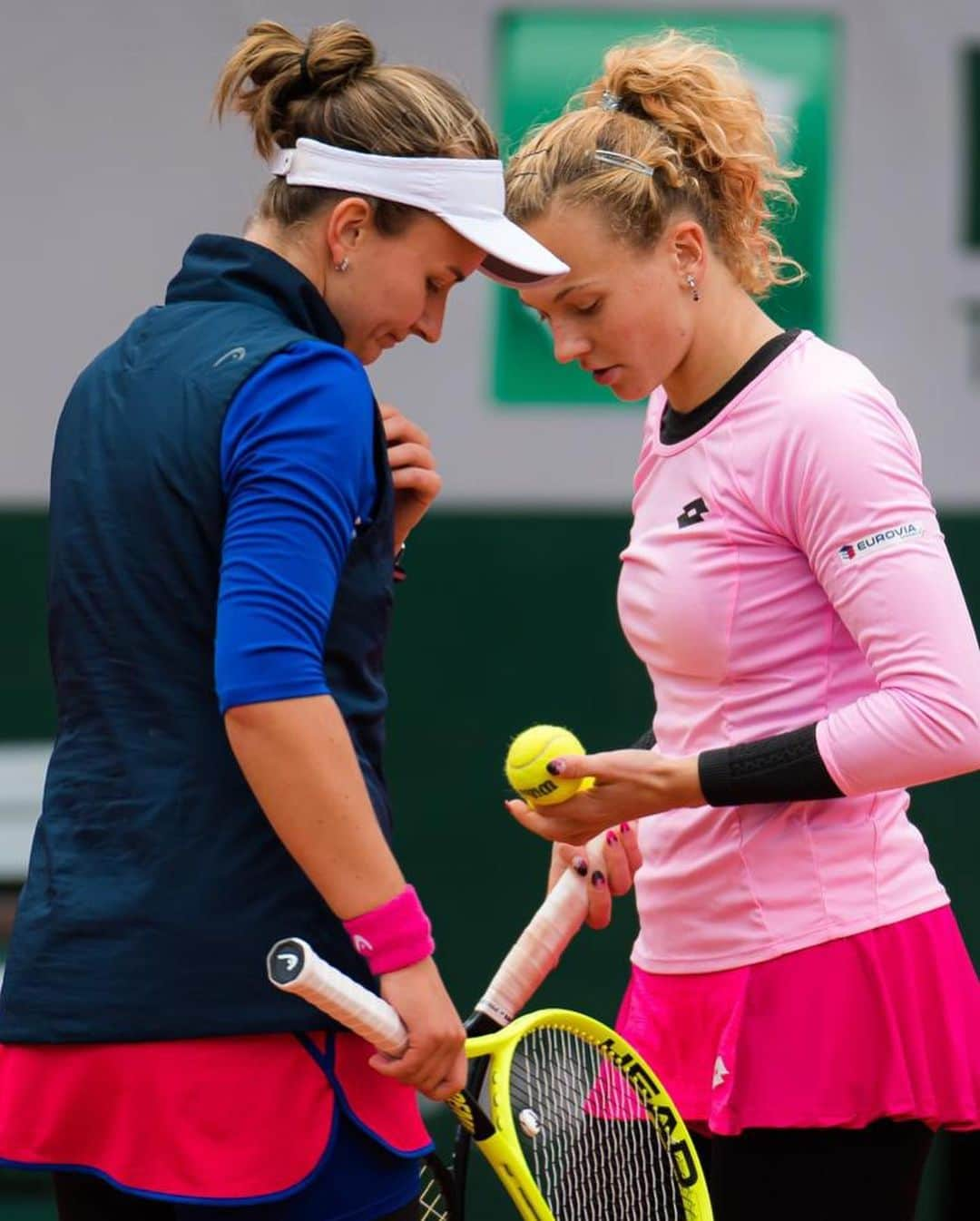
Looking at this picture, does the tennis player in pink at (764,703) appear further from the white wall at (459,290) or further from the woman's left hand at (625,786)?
the white wall at (459,290)

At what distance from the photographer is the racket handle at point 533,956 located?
8.37 ft

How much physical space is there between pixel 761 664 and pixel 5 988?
0.94 metres

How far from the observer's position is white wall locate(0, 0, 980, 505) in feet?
13.0

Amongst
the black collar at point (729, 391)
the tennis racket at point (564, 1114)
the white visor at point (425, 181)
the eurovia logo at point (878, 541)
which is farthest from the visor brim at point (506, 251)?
the tennis racket at point (564, 1114)

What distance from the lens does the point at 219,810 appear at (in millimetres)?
2014

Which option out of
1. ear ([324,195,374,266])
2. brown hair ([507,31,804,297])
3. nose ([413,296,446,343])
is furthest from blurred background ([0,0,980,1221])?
ear ([324,195,374,266])

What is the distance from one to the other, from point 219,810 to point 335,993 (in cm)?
22

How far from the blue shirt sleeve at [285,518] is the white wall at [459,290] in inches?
79.1

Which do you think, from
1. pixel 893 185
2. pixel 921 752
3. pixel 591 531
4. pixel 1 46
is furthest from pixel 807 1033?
pixel 1 46

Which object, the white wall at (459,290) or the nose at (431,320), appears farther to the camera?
the white wall at (459,290)

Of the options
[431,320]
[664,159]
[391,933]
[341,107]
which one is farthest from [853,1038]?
[341,107]

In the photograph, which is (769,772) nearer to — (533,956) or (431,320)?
(533,956)

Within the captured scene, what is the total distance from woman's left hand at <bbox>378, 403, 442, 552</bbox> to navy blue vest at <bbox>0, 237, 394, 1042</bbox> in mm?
315

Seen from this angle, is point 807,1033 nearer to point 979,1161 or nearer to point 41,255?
point 979,1161
